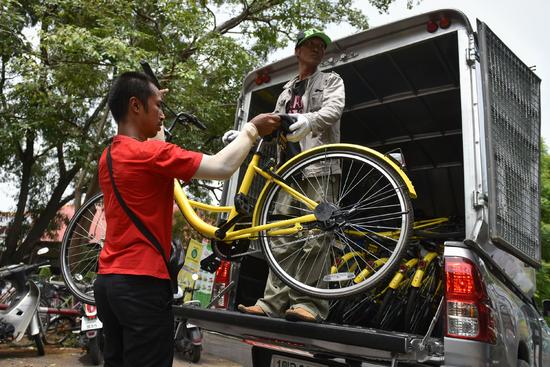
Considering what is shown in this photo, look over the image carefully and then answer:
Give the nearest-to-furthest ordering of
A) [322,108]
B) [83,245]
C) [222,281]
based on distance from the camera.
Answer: [322,108] → [222,281] → [83,245]

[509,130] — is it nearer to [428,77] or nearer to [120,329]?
[428,77]

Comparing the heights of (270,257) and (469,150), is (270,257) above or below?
below

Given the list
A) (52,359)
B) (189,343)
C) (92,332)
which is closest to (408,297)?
(92,332)

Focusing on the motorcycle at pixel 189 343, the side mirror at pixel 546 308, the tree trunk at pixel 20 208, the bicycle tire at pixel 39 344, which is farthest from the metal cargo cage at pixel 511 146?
the tree trunk at pixel 20 208

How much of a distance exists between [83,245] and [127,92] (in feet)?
7.85

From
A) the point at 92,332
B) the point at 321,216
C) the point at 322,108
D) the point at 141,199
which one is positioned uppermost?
the point at 322,108

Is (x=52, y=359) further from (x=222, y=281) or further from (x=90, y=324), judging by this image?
(x=222, y=281)

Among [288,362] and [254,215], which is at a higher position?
[254,215]

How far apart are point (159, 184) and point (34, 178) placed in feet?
45.5

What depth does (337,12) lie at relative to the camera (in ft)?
37.7

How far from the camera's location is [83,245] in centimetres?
441

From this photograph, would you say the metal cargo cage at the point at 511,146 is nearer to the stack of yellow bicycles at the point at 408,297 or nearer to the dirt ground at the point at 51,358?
the stack of yellow bicycles at the point at 408,297

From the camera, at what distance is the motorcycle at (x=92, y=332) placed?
682cm

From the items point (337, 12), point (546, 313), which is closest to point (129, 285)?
point (546, 313)
